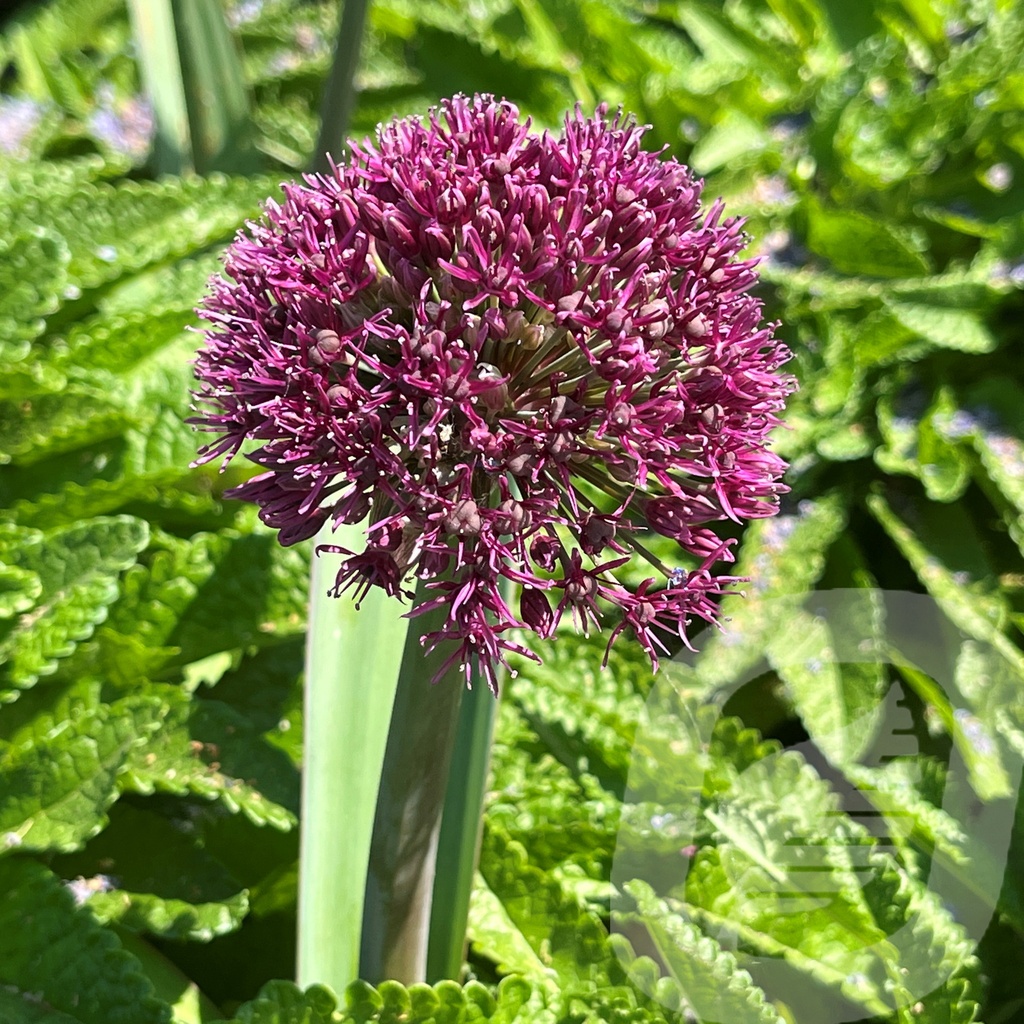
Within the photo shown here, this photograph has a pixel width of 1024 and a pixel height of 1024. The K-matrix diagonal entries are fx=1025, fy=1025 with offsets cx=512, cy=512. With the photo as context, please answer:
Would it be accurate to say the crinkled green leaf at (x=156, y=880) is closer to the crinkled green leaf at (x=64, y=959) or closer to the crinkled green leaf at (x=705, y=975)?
the crinkled green leaf at (x=64, y=959)

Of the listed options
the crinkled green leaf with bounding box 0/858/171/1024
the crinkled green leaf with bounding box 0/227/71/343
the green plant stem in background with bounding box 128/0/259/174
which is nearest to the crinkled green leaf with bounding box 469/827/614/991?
the crinkled green leaf with bounding box 0/858/171/1024

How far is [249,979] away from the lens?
53.6 inches

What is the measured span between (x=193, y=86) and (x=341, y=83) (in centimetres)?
57

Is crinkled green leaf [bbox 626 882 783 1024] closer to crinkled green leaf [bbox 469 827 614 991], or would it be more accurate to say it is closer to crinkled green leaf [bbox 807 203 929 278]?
crinkled green leaf [bbox 469 827 614 991]

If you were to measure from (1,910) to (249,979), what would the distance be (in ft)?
1.21

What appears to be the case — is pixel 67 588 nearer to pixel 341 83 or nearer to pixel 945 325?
pixel 341 83

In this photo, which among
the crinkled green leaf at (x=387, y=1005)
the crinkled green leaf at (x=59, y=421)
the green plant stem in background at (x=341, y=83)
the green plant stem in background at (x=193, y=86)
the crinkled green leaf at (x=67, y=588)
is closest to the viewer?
the crinkled green leaf at (x=387, y=1005)

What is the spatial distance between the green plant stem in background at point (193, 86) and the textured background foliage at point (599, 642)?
185 mm

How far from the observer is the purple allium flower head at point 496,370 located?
0.79 m

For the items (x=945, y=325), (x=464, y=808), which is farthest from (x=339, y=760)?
(x=945, y=325)

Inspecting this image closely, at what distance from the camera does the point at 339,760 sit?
1061mm

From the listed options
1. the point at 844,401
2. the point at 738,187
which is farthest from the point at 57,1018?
the point at 738,187

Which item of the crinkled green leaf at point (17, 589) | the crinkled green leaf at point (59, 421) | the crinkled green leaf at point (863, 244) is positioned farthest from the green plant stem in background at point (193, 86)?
the crinkled green leaf at point (17, 589)

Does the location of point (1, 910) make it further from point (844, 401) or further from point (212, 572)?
point (844, 401)
